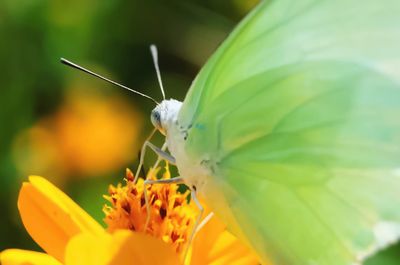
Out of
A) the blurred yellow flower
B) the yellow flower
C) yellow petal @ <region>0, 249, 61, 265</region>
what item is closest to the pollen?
the yellow flower

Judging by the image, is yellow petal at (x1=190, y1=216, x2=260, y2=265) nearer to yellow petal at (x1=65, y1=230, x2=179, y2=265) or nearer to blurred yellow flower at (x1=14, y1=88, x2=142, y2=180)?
yellow petal at (x1=65, y1=230, x2=179, y2=265)

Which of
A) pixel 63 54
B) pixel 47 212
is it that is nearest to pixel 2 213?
pixel 63 54

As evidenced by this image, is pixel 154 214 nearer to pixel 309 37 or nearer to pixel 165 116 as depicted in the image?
pixel 165 116

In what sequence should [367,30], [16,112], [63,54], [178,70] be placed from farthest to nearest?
[178,70], [63,54], [16,112], [367,30]

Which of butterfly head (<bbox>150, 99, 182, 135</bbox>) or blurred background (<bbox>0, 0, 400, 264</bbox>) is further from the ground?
blurred background (<bbox>0, 0, 400, 264</bbox>)

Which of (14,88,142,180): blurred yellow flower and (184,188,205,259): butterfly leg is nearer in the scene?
(184,188,205,259): butterfly leg

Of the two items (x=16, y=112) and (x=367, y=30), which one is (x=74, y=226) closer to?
(x=367, y=30)
